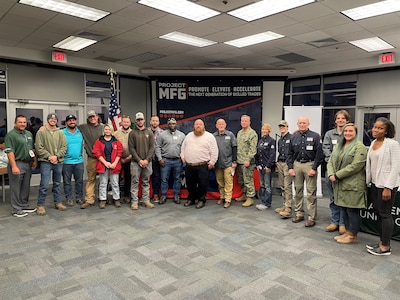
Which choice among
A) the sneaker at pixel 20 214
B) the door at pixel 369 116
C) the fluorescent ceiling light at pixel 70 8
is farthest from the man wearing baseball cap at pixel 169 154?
the door at pixel 369 116

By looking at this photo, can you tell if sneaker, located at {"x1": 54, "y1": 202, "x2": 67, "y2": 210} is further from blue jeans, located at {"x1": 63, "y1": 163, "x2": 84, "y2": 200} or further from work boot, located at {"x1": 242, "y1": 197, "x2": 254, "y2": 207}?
work boot, located at {"x1": 242, "y1": 197, "x2": 254, "y2": 207}

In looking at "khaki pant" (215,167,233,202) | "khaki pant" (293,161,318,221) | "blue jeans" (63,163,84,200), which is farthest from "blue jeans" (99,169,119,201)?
"khaki pant" (293,161,318,221)

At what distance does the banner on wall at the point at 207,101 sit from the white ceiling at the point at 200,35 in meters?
0.49

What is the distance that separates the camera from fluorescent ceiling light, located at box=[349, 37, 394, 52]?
18.5 ft

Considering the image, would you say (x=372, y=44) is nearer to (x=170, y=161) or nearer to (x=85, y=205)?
(x=170, y=161)

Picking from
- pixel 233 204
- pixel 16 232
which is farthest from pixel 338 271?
pixel 16 232

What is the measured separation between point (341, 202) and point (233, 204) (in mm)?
2112

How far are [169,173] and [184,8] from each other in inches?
102

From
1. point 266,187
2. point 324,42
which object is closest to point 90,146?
point 266,187

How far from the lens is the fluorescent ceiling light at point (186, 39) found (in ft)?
17.8

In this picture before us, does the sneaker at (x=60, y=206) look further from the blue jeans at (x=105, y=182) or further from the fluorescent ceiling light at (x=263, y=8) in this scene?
the fluorescent ceiling light at (x=263, y=8)

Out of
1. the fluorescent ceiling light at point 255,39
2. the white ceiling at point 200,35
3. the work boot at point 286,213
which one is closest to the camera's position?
the white ceiling at point 200,35

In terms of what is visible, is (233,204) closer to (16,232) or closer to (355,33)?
(16,232)

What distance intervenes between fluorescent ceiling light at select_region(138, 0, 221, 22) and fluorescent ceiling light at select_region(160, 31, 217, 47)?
0.88 metres
